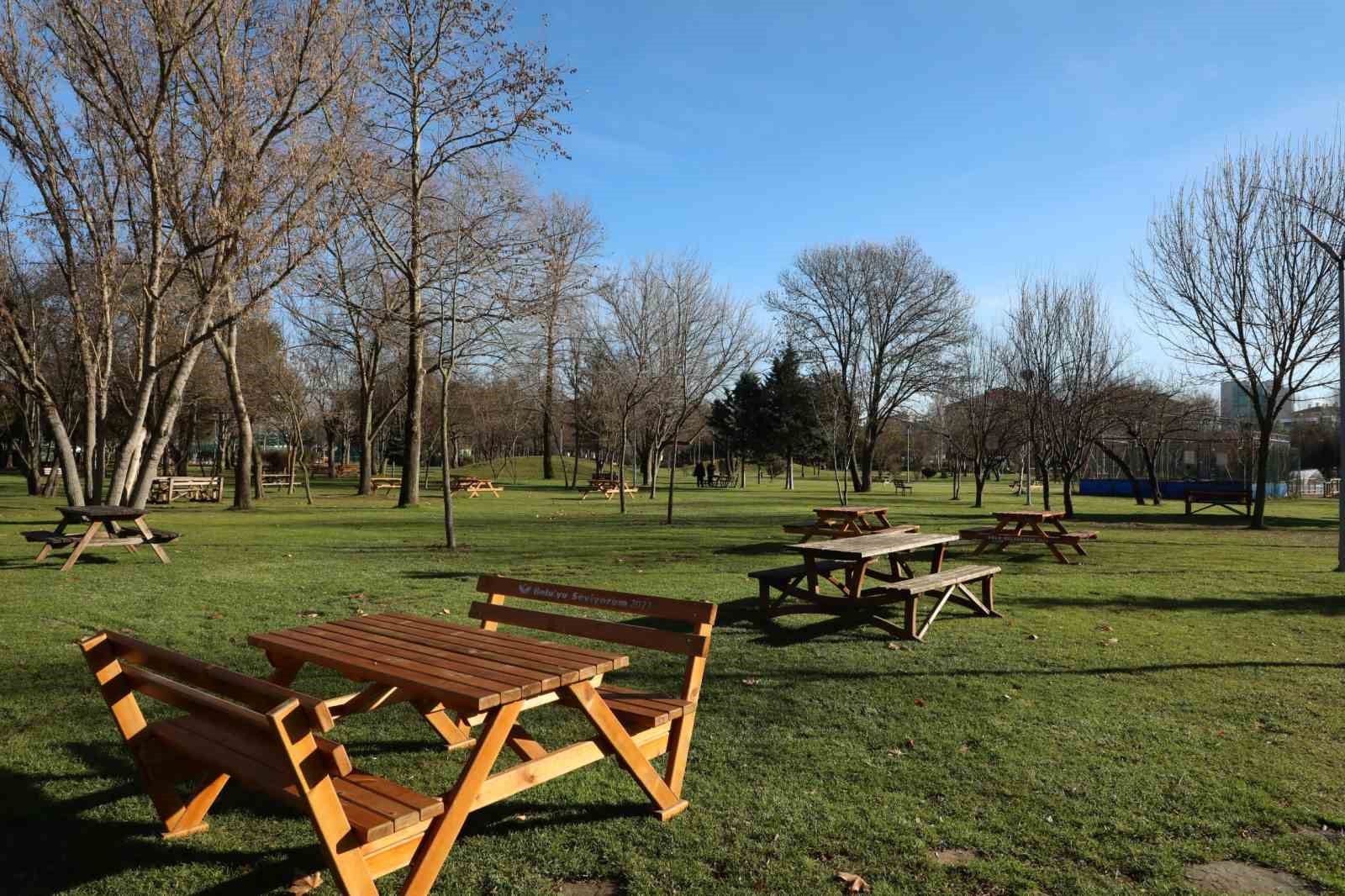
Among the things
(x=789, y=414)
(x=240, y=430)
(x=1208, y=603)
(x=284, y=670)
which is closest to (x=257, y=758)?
(x=284, y=670)

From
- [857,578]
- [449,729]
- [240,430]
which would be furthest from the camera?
[240,430]

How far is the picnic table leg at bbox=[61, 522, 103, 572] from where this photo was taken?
33.2 ft

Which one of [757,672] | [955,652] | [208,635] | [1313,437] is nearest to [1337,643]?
[955,652]

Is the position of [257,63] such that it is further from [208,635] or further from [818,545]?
[818,545]

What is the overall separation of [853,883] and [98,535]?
10952 millimetres

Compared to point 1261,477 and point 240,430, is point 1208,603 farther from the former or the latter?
point 240,430

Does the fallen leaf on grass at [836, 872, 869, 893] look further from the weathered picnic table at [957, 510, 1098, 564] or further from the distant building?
the distant building

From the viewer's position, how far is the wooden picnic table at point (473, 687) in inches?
114

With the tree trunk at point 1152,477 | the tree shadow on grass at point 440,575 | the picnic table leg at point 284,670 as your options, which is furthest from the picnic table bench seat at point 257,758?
the tree trunk at point 1152,477

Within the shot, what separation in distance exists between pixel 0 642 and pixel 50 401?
1105cm

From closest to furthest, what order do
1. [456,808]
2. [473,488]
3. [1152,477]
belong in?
[456,808] → [473,488] → [1152,477]

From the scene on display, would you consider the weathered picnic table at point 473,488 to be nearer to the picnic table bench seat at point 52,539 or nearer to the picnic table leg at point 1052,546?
the picnic table bench seat at point 52,539

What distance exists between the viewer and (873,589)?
8.57 metres

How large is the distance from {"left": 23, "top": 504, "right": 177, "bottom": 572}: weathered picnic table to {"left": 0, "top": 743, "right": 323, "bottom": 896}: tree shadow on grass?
7678mm
